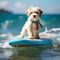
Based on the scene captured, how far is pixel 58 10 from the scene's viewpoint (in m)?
2.44

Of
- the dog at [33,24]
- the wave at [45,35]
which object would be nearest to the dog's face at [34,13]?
the dog at [33,24]

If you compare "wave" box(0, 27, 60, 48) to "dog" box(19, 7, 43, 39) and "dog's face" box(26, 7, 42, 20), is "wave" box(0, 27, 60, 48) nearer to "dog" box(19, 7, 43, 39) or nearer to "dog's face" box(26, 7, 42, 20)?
"dog" box(19, 7, 43, 39)

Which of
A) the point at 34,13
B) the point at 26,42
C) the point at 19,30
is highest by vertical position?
the point at 34,13

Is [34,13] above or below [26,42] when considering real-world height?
above

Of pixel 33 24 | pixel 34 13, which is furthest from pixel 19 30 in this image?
pixel 34 13

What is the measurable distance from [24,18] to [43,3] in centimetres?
33

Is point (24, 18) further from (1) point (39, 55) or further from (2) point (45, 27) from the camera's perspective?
(1) point (39, 55)

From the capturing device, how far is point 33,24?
241 centimetres

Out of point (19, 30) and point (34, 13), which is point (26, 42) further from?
point (34, 13)

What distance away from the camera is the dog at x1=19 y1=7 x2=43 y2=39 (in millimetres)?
2344

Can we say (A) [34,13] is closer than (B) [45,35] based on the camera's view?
Yes

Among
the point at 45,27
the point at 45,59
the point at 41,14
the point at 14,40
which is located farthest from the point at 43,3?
the point at 45,59

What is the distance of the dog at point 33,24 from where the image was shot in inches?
92.3

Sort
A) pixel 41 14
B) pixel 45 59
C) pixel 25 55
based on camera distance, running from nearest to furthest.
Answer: pixel 45 59
pixel 25 55
pixel 41 14
